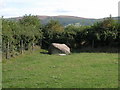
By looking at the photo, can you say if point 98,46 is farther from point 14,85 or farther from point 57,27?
point 14,85

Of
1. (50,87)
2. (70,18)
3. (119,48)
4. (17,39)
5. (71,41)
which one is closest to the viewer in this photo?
(50,87)

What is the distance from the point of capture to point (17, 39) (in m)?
27.8

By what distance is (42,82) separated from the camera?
36.2ft

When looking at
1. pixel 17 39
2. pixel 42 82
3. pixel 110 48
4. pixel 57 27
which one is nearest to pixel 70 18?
pixel 57 27

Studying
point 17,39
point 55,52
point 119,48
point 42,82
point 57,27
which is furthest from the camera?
point 57,27

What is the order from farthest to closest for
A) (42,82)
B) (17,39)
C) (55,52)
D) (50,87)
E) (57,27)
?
(57,27) < (55,52) < (17,39) < (42,82) < (50,87)

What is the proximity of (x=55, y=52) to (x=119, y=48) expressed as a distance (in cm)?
846

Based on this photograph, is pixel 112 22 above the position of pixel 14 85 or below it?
above

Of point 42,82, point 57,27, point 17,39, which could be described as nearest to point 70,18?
point 57,27

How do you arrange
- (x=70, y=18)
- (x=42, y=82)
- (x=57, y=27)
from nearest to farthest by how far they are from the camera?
(x=42, y=82)
(x=57, y=27)
(x=70, y=18)

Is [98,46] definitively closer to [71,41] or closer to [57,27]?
[71,41]

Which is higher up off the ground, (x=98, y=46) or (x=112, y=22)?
(x=112, y=22)

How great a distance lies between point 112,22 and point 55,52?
9359 mm

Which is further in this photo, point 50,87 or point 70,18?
point 70,18
